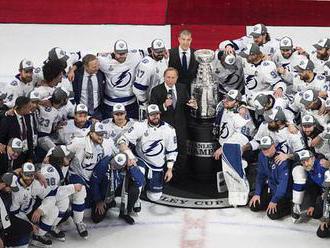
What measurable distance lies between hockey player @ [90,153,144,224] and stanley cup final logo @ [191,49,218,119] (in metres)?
0.95

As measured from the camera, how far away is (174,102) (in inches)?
321

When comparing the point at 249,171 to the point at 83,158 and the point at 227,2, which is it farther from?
the point at 227,2

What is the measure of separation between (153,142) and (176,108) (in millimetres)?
457

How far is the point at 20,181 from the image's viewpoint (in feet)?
22.8

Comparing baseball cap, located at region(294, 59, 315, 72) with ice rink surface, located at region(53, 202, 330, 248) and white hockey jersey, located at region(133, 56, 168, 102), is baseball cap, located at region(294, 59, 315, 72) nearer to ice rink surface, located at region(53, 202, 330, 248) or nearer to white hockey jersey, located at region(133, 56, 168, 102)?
white hockey jersey, located at region(133, 56, 168, 102)

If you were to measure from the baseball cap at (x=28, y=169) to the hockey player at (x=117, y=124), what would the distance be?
1141mm

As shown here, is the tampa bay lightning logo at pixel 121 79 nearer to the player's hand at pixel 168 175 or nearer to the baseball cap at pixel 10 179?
the player's hand at pixel 168 175

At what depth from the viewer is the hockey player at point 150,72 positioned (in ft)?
26.9

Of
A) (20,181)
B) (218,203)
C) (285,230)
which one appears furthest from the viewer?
(218,203)

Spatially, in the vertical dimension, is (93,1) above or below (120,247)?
above

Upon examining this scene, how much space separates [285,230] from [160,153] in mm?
1313

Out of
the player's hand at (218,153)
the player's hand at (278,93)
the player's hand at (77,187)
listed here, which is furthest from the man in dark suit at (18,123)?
the player's hand at (278,93)

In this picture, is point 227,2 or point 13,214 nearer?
point 13,214

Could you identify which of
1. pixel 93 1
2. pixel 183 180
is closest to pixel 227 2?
pixel 93 1
